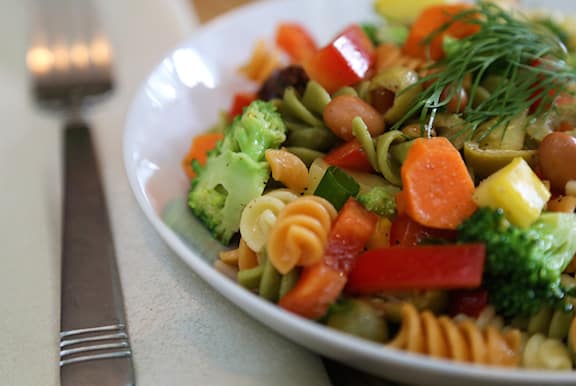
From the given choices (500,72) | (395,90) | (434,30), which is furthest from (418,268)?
(434,30)

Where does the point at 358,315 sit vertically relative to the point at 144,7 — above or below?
below

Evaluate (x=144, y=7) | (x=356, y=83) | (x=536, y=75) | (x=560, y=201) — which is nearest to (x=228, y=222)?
(x=356, y=83)

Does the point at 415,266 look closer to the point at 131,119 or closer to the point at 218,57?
the point at 131,119

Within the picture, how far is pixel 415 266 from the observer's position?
5.82 ft

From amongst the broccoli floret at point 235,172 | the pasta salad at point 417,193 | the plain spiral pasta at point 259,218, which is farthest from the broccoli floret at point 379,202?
the broccoli floret at point 235,172

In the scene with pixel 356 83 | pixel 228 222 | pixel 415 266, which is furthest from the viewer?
pixel 356 83

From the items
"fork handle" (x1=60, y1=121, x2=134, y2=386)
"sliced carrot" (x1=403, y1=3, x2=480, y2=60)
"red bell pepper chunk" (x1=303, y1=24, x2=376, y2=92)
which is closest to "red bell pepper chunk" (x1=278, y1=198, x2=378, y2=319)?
"fork handle" (x1=60, y1=121, x2=134, y2=386)

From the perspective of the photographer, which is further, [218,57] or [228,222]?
[218,57]

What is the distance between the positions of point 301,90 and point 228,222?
701 mm

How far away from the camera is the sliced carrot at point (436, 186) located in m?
1.88

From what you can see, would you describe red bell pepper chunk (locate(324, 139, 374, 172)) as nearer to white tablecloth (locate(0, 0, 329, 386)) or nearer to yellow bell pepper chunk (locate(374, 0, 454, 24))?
white tablecloth (locate(0, 0, 329, 386))

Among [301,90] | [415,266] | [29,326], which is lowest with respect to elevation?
[29,326]

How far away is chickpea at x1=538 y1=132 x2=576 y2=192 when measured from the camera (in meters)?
2.01

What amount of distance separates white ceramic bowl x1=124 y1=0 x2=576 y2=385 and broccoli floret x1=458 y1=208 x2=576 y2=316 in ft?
1.01
